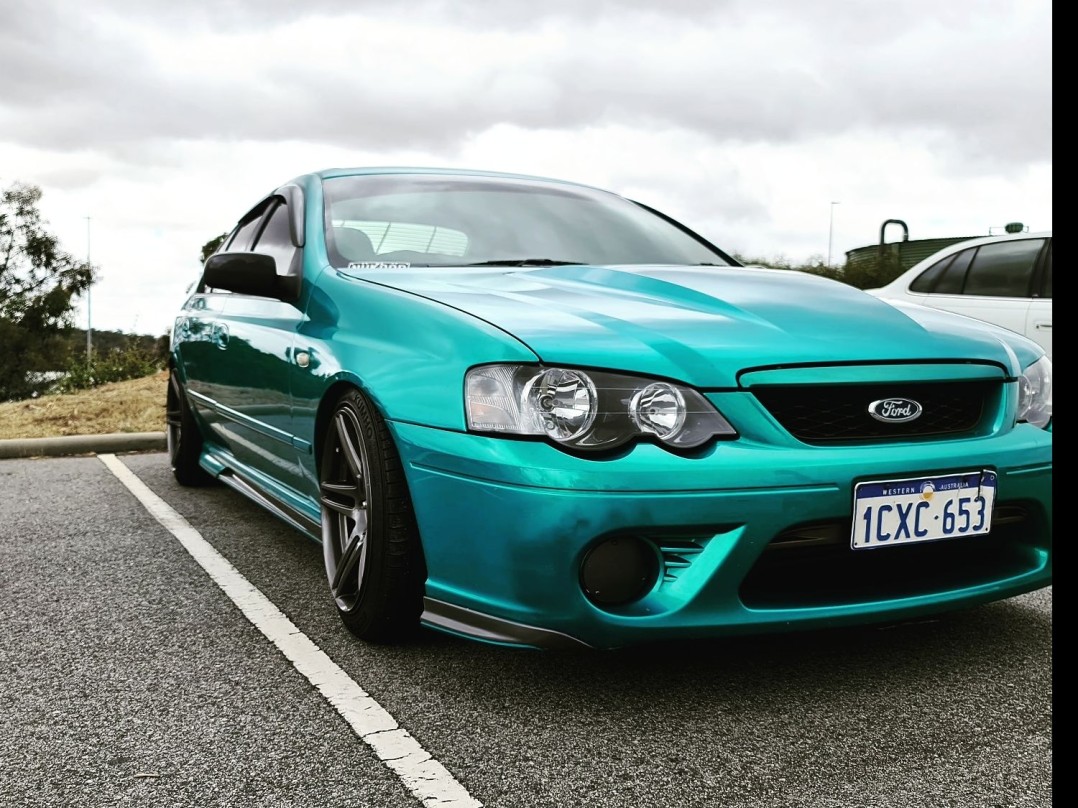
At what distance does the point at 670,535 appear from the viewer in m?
2.12

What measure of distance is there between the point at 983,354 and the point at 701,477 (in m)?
0.89

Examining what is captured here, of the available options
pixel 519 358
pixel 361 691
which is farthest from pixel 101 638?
pixel 519 358

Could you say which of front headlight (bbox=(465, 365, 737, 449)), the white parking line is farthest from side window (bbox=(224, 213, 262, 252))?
front headlight (bbox=(465, 365, 737, 449))

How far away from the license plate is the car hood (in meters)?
0.29

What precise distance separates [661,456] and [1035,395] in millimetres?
1141

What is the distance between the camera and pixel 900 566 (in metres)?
2.34

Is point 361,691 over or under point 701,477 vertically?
under

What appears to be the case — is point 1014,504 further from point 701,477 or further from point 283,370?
point 283,370

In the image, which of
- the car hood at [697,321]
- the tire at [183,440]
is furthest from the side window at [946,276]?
the tire at [183,440]

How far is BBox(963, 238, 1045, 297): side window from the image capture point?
6391 millimetres

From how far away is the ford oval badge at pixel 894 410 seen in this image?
7.53 feet

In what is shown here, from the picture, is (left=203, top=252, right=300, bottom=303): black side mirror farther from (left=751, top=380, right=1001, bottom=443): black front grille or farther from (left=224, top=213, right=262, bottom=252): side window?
(left=751, top=380, right=1001, bottom=443): black front grille

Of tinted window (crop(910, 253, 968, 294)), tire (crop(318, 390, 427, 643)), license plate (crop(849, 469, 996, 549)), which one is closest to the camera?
license plate (crop(849, 469, 996, 549))

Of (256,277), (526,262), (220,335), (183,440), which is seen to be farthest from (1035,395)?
(183,440)
